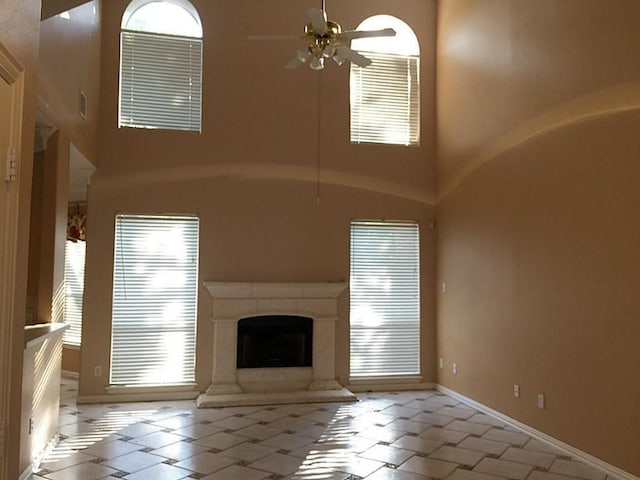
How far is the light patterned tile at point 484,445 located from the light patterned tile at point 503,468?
0.22 meters

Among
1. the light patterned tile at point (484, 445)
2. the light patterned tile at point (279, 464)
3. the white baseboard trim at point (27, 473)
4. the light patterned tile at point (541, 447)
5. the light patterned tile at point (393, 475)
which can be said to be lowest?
the light patterned tile at point (279, 464)

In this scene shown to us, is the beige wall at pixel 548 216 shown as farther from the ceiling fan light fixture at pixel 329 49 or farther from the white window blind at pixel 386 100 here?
the ceiling fan light fixture at pixel 329 49

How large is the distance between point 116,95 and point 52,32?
2.22m

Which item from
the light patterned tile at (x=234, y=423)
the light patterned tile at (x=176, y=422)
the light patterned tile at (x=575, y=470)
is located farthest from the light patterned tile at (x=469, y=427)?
the light patterned tile at (x=176, y=422)

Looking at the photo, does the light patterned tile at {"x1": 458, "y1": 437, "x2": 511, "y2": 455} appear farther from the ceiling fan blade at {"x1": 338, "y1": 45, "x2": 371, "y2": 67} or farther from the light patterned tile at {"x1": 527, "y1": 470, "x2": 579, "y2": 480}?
the ceiling fan blade at {"x1": 338, "y1": 45, "x2": 371, "y2": 67}

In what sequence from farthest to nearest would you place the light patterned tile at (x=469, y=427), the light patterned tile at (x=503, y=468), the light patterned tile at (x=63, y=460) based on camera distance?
the light patterned tile at (x=469, y=427) → the light patterned tile at (x=63, y=460) → the light patterned tile at (x=503, y=468)

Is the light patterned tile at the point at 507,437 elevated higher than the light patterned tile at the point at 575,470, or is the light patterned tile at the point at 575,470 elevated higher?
the light patterned tile at the point at 507,437

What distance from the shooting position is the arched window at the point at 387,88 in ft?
23.5

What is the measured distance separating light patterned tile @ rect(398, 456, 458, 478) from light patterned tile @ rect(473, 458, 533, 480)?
0.69ft

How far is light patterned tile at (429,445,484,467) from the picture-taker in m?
4.32

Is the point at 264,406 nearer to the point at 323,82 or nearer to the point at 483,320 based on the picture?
the point at 483,320

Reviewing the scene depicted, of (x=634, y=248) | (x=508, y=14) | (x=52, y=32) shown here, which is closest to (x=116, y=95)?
(x=52, y=32)

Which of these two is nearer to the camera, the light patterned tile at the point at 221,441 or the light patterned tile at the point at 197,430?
the light patterned tile at the point at 221,441

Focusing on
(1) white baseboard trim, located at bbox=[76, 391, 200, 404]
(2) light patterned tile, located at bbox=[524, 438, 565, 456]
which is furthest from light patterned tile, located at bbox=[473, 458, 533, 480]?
(1) white baseboard trim, located at bbox=[76, 391, 200, 404]
